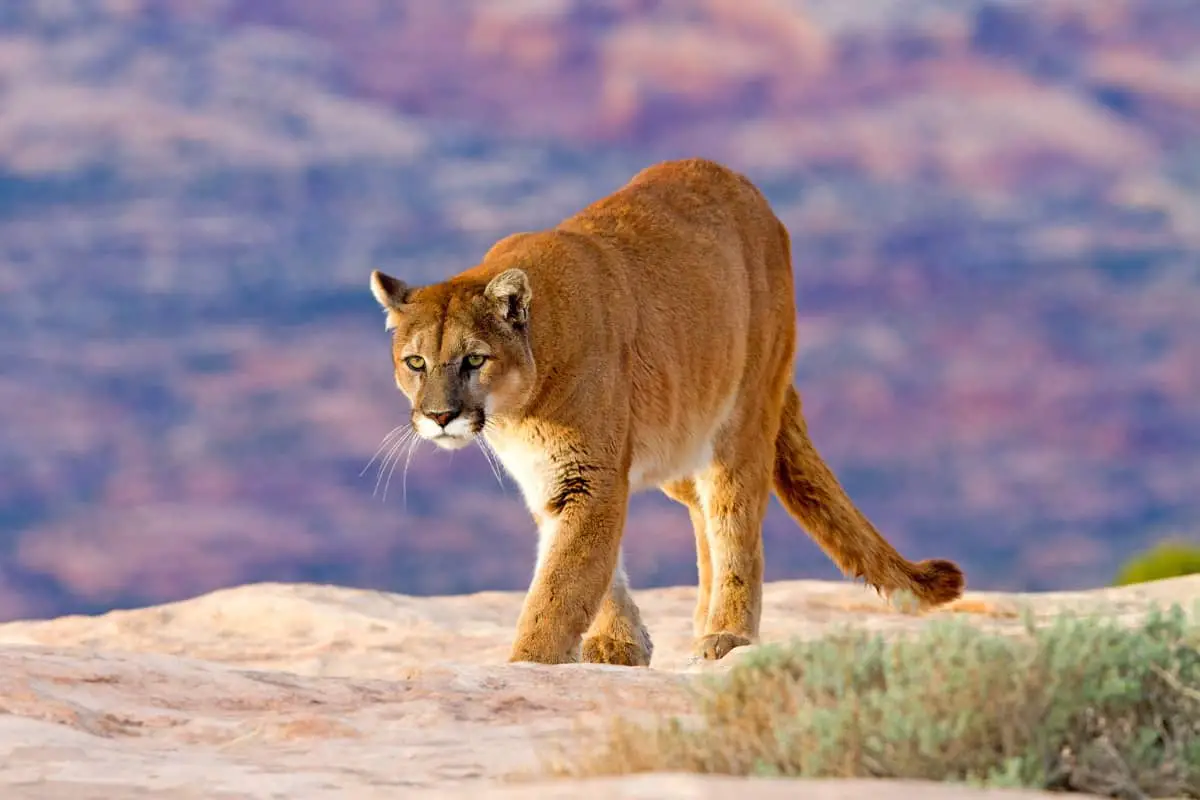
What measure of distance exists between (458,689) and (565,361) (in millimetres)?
2367

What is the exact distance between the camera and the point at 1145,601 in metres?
13.0

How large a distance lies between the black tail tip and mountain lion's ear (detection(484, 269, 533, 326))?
3.37 meters

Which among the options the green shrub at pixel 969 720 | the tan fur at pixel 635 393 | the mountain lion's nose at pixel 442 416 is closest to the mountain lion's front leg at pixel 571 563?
the tan fur at pixel 635 393

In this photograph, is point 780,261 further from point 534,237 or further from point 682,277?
point 534,237

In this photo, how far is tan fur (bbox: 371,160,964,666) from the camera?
7.85m

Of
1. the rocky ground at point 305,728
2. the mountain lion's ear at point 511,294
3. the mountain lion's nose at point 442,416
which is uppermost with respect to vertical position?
the mountain lion's ear at point 511,294

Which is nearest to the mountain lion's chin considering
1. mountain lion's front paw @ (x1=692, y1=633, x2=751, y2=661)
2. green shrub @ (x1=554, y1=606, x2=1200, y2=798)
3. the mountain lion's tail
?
mountain lion's front paw @ (x1=692, y1=633, x2=751, y2=661)

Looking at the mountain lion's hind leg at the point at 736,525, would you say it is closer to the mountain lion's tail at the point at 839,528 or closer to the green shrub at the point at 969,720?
the mountain lion's tail at the point at 839,528

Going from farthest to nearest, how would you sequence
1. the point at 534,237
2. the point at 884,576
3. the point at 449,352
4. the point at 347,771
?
the point at 884,576
the point at 534,237
the point at 449,352
the point at 347,771

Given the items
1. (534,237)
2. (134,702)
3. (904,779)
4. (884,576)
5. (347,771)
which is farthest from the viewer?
(884,576)

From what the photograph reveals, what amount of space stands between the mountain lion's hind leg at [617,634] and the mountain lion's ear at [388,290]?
2021 mm

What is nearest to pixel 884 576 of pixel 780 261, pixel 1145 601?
pixel 780 261

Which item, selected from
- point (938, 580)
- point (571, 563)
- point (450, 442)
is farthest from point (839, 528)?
point (450, 442)

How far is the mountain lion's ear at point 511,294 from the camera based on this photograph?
7852 millimetres
